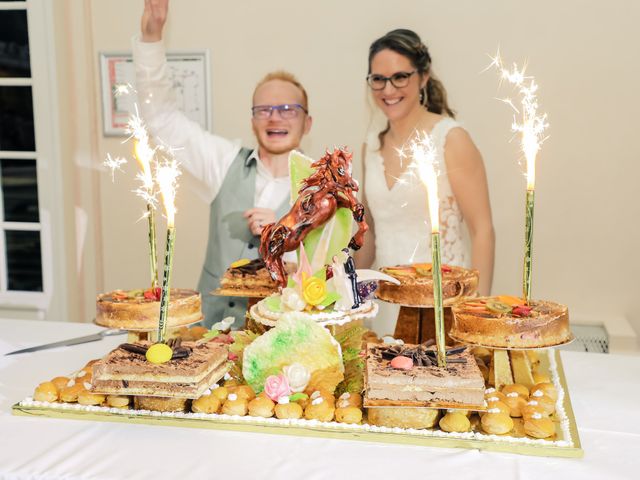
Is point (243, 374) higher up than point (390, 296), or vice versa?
point (390, 296)

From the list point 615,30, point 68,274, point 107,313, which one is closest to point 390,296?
point 107,313

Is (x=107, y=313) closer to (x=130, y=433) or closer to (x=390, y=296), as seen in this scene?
(x=130, y=433)

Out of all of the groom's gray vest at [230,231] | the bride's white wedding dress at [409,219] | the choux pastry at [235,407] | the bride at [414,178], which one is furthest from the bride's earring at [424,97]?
the choux pastry at [235,407]

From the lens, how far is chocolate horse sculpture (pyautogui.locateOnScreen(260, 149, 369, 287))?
152cm

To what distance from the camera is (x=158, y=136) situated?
9.93 ft

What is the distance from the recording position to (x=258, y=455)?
1.17 meters

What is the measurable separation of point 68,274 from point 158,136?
112 centimetres

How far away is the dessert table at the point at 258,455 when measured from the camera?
1110 millimetres

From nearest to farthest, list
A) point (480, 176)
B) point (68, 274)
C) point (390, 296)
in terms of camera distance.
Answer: point (390, 296) → point (480, 176) → point (68, 274)

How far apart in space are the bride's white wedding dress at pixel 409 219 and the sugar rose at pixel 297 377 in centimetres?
145

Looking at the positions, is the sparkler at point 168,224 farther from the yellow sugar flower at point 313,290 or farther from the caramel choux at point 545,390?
the caramel choux at point 545,390

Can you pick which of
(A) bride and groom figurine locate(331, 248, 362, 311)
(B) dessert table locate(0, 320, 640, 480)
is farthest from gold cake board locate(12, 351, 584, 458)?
(A) bride and groom figurine locate(331, 248, 362, 311)

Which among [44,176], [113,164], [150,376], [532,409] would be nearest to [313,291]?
[150,376]

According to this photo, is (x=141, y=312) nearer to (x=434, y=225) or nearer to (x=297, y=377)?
(x=297, y=377)
